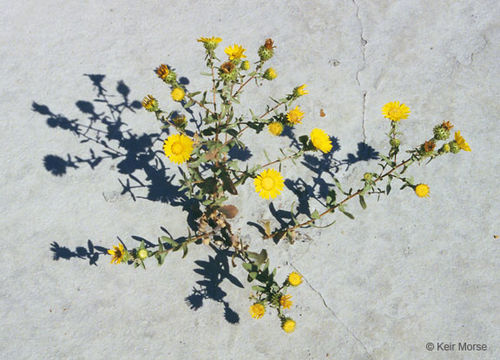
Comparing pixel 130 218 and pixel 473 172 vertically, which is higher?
pixel 473 172

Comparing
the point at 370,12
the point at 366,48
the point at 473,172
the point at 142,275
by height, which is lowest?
the point at 142,275

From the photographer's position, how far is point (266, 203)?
10.9 feet

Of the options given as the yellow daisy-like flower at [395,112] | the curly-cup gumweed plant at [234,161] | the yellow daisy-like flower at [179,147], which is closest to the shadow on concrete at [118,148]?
the curly-cup gumweed plant at [234,161]

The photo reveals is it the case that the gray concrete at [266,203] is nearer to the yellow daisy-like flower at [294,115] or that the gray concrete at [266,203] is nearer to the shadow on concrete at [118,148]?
the shadow on concrete at [118,148]

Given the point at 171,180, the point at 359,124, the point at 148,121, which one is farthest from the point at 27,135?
the point at 359,124

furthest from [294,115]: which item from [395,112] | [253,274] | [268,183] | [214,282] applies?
[214,282]

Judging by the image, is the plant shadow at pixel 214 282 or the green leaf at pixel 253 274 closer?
the green leaf at pixel 253 274

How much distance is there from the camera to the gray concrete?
3059mm

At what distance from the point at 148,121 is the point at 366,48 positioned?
93.5 inches

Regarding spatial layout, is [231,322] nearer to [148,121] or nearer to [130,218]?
[130,218]

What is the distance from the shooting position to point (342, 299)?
3164mm

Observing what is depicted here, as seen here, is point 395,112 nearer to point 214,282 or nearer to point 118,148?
point 214,282

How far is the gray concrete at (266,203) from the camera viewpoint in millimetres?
3059

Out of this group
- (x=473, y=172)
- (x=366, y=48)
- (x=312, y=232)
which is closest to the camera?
(x=312, y=232)
